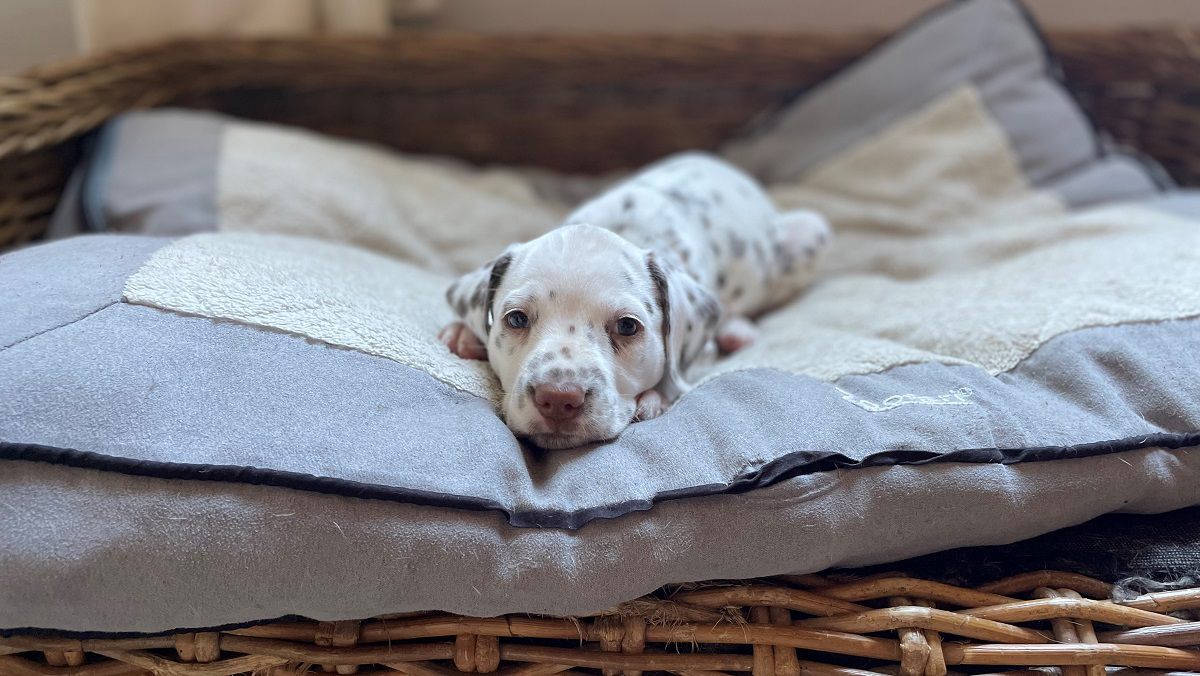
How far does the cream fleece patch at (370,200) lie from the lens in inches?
109

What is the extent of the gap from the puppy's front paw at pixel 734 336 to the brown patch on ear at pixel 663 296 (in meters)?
0.55

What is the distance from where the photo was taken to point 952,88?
3422 millimetres

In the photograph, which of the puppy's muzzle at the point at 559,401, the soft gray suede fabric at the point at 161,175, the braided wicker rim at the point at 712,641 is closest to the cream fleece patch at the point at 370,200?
the soft gray suede fabric at the point at 161,175

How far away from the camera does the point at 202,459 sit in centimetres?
152

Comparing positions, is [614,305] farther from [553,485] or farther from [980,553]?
[980,553]

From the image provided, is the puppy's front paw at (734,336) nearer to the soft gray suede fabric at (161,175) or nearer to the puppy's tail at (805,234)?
the puppy's tail at (805,234)

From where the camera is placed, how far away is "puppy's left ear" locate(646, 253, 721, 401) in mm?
2107

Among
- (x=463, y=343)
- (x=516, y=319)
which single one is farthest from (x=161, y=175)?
(x=516, y=319)

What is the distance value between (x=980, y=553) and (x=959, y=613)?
20 centimetres

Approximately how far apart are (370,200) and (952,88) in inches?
87.6

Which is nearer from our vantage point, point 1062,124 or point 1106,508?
point 1106,508

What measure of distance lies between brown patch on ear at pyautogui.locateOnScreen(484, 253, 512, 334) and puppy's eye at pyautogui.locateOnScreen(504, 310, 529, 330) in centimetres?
9

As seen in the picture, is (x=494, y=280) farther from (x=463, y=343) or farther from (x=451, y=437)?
(x=451, y=437)

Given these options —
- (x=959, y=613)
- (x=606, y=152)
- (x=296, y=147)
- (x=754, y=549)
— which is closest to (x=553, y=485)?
(x=754, y=549)
